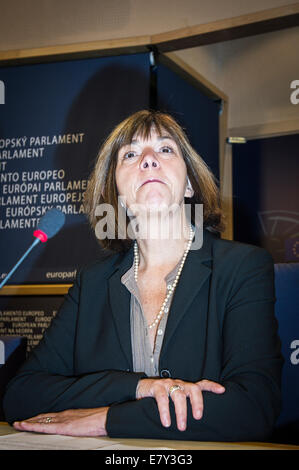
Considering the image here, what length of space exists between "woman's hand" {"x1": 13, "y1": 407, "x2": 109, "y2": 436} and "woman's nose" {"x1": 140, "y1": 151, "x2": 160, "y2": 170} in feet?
2.44

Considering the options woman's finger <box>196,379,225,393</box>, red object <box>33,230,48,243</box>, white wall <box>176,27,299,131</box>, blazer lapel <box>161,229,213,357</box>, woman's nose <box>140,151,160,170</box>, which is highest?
white wall <box>176,27,299,131</box>

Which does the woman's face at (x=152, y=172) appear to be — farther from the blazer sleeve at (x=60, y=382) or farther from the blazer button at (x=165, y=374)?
→ the blazer button at (x=165, y=374)

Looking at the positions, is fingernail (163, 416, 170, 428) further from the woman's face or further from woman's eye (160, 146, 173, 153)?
woman's eye (160, 146, 173, 153)

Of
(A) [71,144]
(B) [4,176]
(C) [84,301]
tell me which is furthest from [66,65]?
(C) [84,301]

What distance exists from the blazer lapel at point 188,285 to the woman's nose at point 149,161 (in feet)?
0.95

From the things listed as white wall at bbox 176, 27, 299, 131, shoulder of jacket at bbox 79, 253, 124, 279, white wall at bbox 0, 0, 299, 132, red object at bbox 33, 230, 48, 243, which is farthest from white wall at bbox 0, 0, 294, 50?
shoulder of jacket at bbox 79, 253, 124, 279

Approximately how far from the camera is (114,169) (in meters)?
1.73

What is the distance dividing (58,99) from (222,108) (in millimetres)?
1406

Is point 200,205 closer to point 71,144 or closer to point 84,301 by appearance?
point 84,301

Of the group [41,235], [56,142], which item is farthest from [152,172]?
[56,142]

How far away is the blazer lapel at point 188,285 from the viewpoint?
52.2 inches

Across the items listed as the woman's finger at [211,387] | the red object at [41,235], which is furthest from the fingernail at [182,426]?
the red object at [41,235]

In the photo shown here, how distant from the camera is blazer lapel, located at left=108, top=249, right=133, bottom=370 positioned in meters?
1.38
